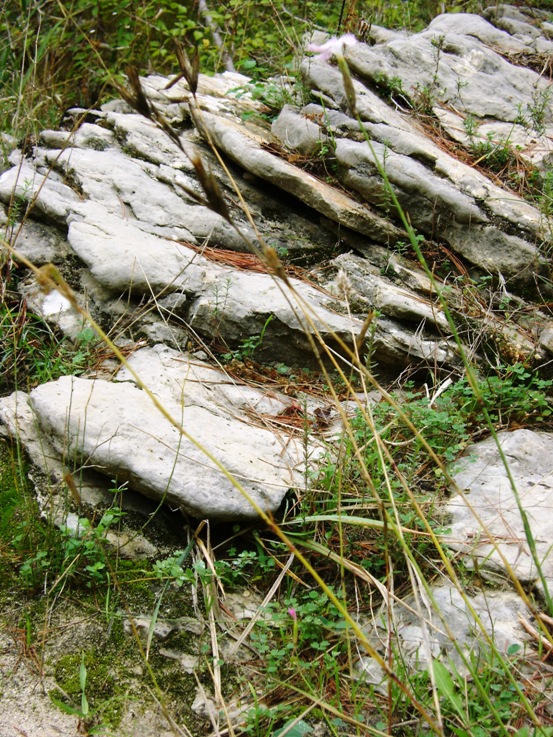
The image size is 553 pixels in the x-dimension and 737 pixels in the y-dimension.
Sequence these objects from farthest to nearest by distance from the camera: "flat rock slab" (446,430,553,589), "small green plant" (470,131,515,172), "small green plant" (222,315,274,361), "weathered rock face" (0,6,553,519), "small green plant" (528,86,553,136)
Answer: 1. "small green plant" (528,86,553,136)
2. "small green plant" (470,131,515,172)
3. "small green plant" (222,315,274,361)
4. "weathered rock face" (0,6,553,519)
5. "flat rock slab" (446,430,553,589)

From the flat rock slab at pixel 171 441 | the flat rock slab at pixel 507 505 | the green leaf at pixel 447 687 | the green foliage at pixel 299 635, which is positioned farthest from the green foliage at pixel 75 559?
the flat rock slab at pixel 507 505

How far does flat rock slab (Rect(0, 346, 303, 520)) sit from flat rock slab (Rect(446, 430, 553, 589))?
64 cm

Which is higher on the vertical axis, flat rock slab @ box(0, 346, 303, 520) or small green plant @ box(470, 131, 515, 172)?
small green plant @ box(470, 131, 515, 172)

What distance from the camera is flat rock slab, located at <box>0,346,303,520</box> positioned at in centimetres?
211

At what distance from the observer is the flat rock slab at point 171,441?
2111mm

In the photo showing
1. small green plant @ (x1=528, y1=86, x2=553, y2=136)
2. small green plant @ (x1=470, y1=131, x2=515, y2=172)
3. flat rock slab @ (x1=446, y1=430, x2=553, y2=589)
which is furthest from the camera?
small green plant @ (x1=528, y1=86, x2=553, y2=136)

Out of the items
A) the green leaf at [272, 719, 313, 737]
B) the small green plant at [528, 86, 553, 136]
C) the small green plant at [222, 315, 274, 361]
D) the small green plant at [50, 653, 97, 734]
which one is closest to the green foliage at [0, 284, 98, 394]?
the small green plant at [222, 315, 274, 361]

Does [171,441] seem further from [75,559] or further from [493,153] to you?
[493,153]

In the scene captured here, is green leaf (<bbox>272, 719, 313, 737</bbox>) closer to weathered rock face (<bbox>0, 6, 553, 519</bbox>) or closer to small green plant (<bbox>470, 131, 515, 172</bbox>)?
weathered rock face (<bbox>0, 6, 553, 519</bbox>)

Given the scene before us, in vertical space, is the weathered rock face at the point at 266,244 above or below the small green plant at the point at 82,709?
above

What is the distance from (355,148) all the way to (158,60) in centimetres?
350

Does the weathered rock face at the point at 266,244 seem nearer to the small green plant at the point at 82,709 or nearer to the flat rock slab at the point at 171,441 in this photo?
the flat rock slab at the point at 171,441

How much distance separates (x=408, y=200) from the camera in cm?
342

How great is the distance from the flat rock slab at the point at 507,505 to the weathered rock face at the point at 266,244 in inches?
22.1
